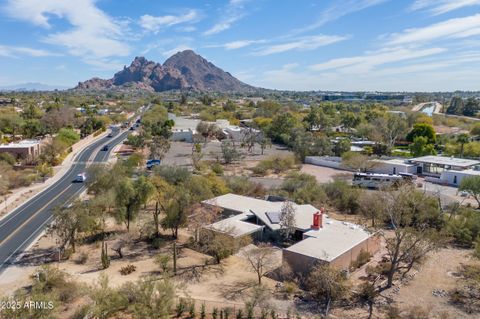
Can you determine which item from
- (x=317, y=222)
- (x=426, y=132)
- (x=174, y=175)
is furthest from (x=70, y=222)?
(x=426, y=132)

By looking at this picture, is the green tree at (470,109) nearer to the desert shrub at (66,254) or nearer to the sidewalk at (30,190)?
the sidewalk at (30,190)

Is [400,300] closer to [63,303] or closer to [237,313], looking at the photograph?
[237,313]

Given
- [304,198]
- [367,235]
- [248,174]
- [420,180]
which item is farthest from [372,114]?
[367,235]

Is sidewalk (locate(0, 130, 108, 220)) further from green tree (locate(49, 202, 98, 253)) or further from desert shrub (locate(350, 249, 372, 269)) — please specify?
desert shrub (locate(350, 249, 372, 269))

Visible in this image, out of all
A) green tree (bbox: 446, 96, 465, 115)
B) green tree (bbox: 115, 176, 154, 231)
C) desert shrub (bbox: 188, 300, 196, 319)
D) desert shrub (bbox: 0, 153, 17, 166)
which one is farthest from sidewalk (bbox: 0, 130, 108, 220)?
green tree (bbox: 446, 96, 465, 115)

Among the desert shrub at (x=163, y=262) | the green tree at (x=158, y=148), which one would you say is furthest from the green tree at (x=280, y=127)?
the desert shrub at (x=163, y=262)

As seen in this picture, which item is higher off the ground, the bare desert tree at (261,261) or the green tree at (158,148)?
the green tree at (158,148)
